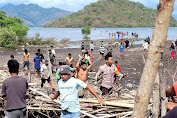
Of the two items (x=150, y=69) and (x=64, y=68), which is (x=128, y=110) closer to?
(x=64, y=68)

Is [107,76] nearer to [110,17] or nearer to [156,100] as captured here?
[156,100]

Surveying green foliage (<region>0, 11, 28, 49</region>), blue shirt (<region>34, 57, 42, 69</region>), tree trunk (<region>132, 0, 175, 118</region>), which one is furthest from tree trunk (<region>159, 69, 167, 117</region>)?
green foliage (<region>0, 11, 28, 49</region>)

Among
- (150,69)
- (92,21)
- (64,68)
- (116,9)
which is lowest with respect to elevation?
(64,68)

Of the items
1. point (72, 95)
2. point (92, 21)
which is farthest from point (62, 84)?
point (92, 21)

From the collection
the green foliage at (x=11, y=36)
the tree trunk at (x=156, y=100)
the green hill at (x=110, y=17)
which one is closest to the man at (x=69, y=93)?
the tree trunk at (x=156, y=100)

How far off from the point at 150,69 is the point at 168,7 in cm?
57

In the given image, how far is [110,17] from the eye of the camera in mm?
155875

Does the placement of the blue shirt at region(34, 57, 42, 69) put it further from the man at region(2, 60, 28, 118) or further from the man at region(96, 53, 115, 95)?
the man at region(2, 60, 28, 118)

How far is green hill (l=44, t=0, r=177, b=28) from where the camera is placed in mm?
149625

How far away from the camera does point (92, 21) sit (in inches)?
5930

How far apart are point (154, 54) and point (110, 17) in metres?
157

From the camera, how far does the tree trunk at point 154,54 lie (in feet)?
6.26

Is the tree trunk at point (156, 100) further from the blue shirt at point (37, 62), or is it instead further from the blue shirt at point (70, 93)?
the blue shirt at point (37, 62)

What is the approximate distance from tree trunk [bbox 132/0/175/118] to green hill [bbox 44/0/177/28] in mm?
145356
